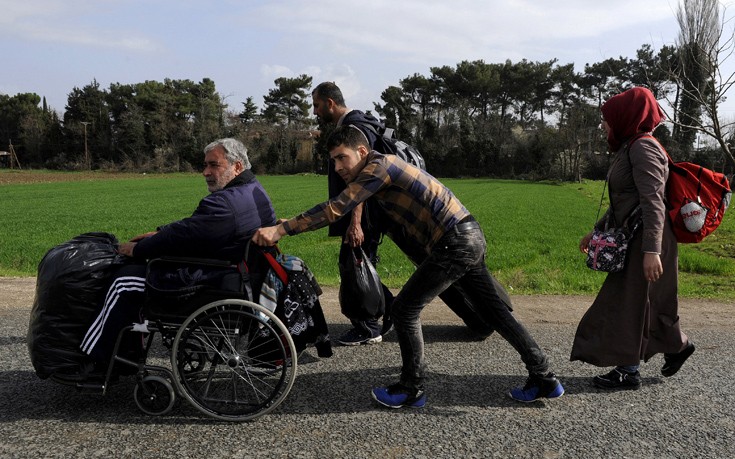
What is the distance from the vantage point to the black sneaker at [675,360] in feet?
13.3

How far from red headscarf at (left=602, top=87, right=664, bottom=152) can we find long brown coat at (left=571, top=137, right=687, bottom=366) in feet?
0.36

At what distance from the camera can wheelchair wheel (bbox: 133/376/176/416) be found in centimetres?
347

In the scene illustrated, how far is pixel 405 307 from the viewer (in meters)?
3.64

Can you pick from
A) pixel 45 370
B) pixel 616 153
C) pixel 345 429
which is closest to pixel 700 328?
pixel 616 153

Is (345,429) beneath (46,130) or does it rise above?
beneath

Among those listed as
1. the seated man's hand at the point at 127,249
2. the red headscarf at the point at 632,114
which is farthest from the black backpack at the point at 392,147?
the seated man's hand at the point at 127,249

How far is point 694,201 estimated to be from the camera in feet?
12.5

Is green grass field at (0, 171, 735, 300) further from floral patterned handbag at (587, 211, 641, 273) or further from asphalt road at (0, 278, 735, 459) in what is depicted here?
floral patterned handbag at (587, 211, 641, 273)

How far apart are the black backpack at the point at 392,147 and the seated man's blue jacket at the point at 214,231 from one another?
1.30m

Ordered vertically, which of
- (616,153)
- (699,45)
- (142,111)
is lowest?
(616,153)

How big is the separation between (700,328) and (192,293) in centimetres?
478

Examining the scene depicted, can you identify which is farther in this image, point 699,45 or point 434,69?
point 434,69

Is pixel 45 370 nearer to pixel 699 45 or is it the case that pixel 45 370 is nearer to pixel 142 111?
pixel 699 45

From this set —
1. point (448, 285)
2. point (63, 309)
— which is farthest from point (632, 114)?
point (63, 309)
